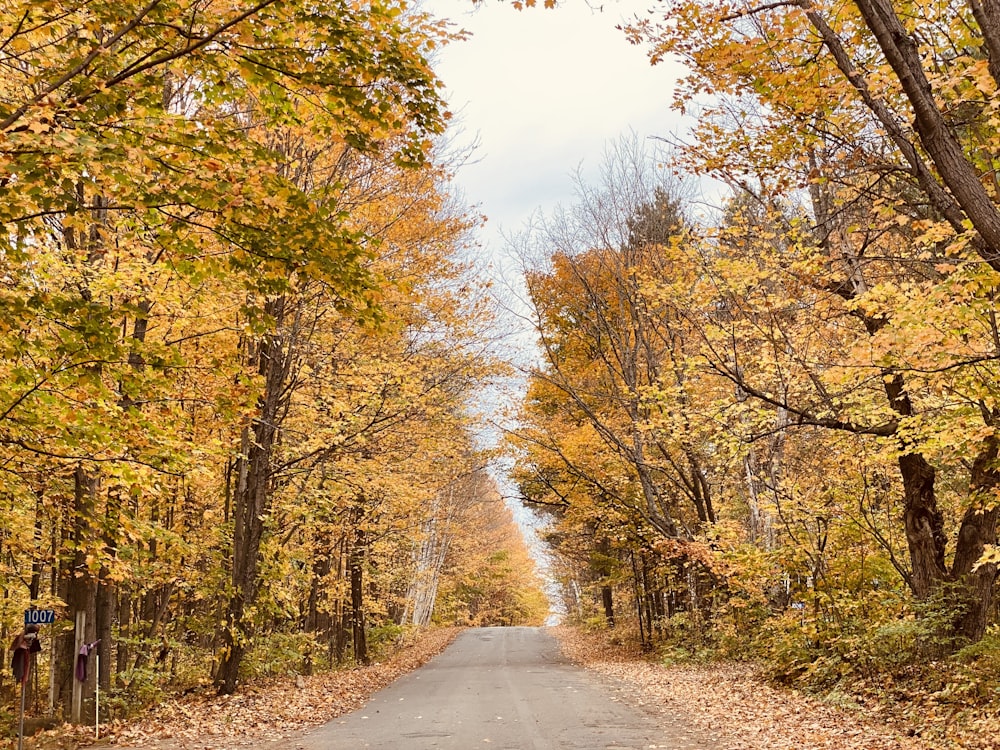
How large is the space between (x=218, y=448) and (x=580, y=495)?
13.5m

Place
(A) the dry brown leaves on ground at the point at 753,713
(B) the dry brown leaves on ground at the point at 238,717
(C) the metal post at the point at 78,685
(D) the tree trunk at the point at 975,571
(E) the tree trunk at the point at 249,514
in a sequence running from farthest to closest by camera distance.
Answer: (E) the tree trunk at the point at 249,514
(C) the metal post at the point at 78,685
(D) the tree trunk at the point at 975,571
(B) the dry brown leaves on ground at the point at 238,717
(A) the dry brown leaves on ground at the point at 753,713

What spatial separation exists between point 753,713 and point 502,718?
352 centimetres

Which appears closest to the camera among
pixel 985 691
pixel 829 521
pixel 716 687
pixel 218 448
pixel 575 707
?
pixel 985 691

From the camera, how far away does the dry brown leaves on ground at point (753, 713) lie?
845 centimetres

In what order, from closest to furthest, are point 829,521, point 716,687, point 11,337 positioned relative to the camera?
point 11,337, point 829,521, point 716,687

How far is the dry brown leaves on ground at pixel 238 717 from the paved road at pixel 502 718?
1.77 ft

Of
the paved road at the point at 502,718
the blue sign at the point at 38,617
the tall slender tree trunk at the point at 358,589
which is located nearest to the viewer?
the blue sign at the point at 38,617

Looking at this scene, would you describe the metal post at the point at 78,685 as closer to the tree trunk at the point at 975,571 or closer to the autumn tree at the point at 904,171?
the autumn tree at the point at 904,171

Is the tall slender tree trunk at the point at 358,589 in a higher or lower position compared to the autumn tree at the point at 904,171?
lower

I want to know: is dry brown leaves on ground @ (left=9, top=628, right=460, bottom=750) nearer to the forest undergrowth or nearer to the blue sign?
the blue sign

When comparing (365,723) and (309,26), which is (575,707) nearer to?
(365,723)

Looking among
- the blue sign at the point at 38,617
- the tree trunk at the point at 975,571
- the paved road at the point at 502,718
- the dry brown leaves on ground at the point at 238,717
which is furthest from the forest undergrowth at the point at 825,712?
the blue sign at the point at 38,617

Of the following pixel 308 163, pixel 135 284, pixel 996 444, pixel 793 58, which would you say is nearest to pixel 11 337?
pixel 135 284

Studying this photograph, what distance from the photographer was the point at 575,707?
38.9 ft
